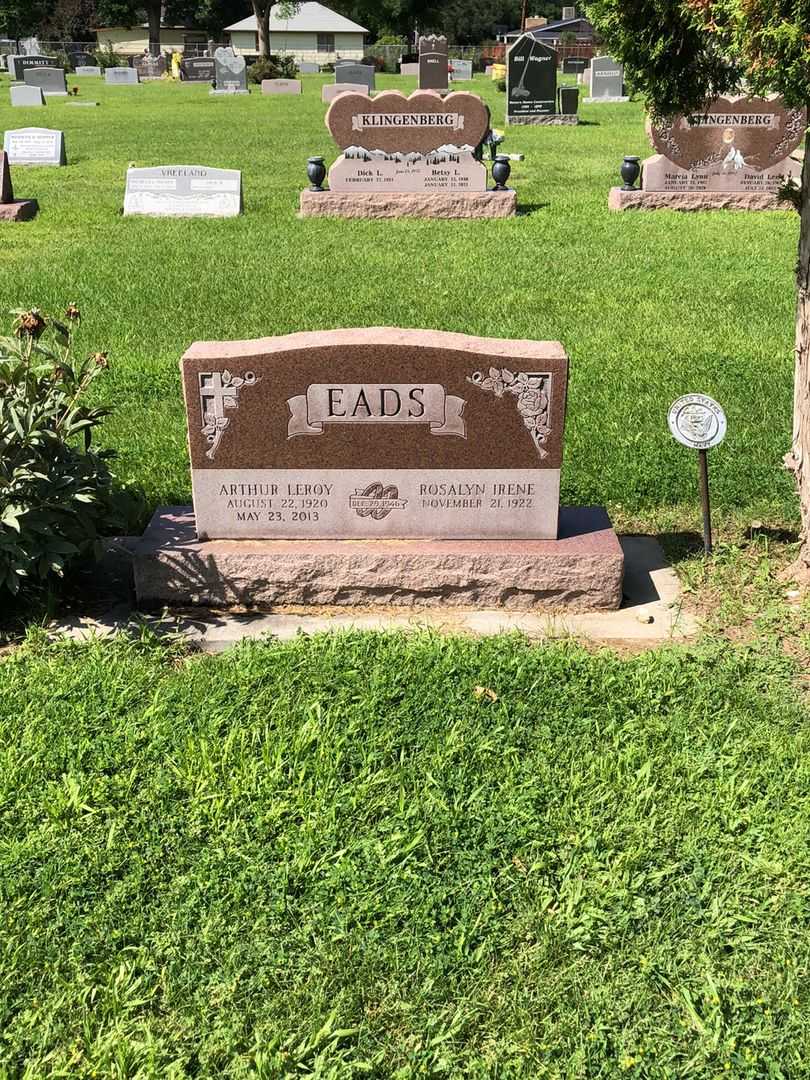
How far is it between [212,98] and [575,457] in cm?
3448

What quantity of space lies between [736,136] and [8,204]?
32.2 ft

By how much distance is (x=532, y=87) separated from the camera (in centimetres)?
2588

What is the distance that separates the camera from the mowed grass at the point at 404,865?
284cm

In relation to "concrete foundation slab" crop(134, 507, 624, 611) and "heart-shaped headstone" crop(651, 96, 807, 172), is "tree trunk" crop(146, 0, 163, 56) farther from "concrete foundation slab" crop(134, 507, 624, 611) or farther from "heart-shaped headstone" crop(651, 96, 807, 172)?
"concrete foundation slab" crop(134, 507, 624, 611)

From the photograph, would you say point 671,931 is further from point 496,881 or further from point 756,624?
point 756,624

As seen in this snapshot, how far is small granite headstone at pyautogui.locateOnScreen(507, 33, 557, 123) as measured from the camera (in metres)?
24.8

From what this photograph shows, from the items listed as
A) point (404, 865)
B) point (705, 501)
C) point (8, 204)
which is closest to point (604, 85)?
point (8, 204)

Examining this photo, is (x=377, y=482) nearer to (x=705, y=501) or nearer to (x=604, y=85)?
(x=705, y=501)

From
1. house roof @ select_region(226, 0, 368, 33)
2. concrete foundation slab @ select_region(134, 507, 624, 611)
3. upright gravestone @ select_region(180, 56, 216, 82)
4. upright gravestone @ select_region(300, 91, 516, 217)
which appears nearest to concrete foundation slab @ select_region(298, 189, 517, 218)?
upright gravestone @ select_region(300, 91, 516, 217)

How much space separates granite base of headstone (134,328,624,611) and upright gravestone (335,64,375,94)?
111ft

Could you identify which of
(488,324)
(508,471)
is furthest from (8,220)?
(508,471)

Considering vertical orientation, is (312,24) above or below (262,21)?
above

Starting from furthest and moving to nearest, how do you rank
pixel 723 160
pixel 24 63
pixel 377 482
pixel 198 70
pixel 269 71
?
pixel 198 70, pixel 24 63, pixel 269 71, pixel 723 160, pixel 377 482

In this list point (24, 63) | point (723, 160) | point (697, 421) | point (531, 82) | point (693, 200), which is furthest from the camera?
point (24, 63)
